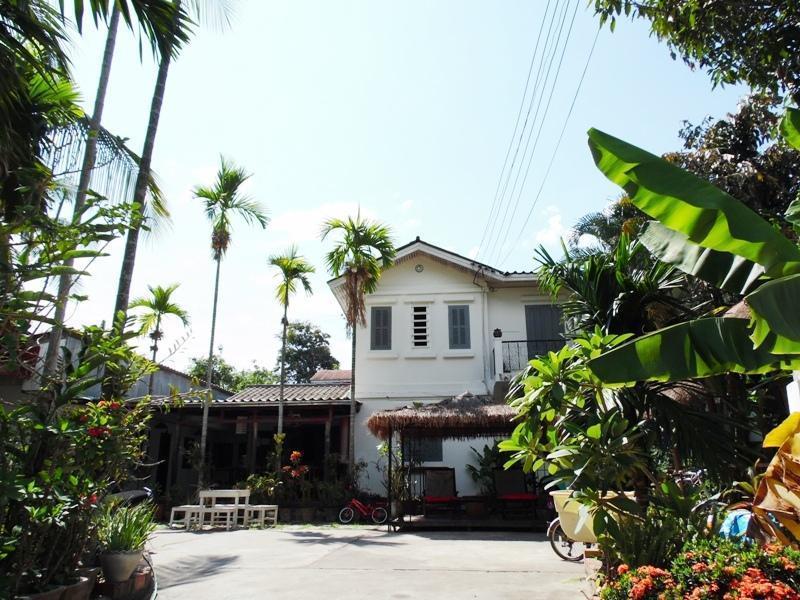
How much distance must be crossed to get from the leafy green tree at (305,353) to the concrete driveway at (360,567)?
3172 cm

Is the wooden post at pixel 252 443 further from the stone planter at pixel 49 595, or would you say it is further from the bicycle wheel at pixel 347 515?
the stone planter at pixel 49 595

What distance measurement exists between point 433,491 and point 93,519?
9.11 metres

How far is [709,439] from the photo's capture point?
4.84 meters

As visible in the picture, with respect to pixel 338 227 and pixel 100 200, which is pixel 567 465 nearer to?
pixel 100 200

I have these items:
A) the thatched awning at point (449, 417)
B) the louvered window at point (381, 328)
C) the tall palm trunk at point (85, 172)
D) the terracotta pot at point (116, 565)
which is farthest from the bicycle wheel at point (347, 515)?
the tall palm trunk at point (85, 172)

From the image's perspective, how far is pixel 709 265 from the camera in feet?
12.5

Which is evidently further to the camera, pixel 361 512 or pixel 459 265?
pixel 459 265

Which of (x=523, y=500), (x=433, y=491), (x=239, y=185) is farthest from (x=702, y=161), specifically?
(x=239, y=185)

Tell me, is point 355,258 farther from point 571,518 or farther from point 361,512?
point 571,518

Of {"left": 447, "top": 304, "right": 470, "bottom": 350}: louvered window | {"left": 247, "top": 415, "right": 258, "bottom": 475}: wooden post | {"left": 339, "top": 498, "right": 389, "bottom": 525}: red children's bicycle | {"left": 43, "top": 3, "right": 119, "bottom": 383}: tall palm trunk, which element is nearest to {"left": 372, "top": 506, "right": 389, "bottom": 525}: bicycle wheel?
{"left": 339, "top": 498, "right": 389, "bottom": 525}: red children's bicycle

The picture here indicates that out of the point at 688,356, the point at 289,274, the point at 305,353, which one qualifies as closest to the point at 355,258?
the point at 289,274

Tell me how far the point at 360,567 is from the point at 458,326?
10507mm

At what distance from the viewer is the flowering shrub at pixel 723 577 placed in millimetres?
2711

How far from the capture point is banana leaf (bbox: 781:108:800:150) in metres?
3.36
